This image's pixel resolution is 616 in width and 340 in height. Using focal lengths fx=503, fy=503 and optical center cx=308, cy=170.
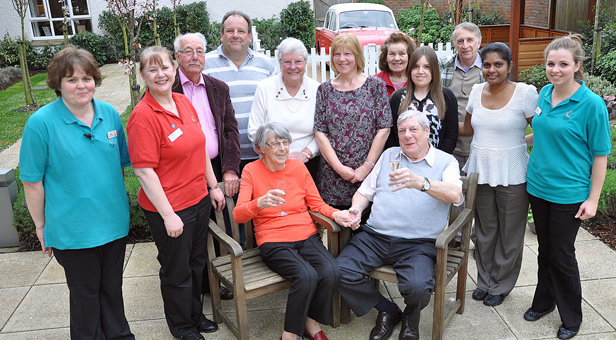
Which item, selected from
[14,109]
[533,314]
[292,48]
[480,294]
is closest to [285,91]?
[292,48]

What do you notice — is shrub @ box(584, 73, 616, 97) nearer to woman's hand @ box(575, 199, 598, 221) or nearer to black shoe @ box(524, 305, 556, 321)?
black shoe @ box(524, 305, 556, 321)

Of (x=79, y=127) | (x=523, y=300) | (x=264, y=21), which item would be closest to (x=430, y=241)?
(x=523, y=300)

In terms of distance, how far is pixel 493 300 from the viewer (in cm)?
372

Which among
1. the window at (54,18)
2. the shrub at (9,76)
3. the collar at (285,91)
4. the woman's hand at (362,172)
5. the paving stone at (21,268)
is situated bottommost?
the paving stone at (21,268)

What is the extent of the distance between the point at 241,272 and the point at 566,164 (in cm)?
211

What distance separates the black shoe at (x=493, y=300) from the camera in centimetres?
371

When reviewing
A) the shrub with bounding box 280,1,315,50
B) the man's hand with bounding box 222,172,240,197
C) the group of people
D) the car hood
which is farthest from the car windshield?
the man's hand with bounding box 222,172,240,197

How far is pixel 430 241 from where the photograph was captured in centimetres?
334

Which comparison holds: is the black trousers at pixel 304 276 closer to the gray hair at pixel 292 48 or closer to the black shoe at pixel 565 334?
the gray hair at pixel 292 48

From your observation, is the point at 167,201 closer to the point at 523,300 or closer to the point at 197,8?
the point at 523,300

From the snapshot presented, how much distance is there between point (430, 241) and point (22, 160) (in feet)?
8.06

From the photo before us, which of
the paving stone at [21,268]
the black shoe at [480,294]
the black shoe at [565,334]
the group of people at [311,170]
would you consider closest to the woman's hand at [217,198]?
the group of people at [311,170]

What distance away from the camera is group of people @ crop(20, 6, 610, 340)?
2.75m

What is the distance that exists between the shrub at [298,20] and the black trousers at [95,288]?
1525cm
